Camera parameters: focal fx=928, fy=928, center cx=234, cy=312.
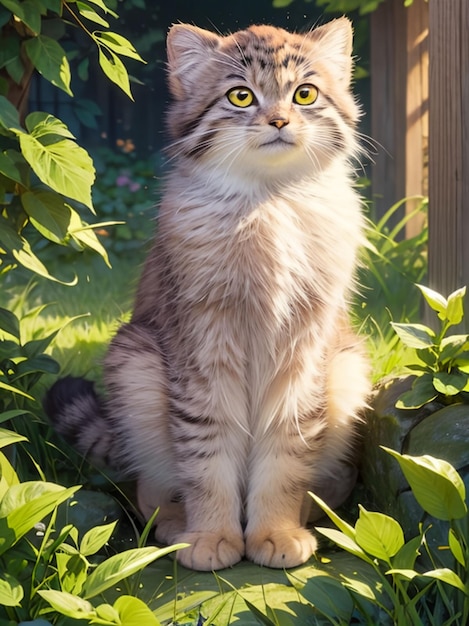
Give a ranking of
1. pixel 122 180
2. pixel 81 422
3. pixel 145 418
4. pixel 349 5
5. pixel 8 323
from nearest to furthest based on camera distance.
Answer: pixel 8 323
pixel 145 418
pixel 81 422
pixel 349 5
pixel 122 180

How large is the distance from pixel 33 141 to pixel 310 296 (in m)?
0.67

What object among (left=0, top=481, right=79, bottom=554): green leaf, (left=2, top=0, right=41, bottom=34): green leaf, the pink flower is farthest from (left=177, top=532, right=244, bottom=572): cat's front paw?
the pink flower

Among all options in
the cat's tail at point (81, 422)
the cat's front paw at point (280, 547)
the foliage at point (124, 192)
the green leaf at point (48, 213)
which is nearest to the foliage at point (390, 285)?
the cat's front paw at point (280, 547)

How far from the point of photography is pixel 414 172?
3.83 metres

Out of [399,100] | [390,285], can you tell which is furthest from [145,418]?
[399,100]

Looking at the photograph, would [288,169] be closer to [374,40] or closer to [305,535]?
[305,535]

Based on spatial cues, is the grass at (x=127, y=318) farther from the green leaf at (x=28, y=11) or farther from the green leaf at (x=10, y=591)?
the green leaf at (x=28, y=11)

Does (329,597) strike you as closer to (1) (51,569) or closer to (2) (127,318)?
(1) (51,569)

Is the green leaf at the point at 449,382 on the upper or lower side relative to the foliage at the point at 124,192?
lower

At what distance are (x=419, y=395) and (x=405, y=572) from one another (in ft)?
1.63

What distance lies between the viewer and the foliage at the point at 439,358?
6.47ft

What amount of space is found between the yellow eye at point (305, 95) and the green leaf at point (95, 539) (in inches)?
36.8

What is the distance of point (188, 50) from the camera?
2006 mm

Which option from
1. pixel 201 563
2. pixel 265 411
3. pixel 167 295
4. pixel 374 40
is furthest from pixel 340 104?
pixel 374 40
